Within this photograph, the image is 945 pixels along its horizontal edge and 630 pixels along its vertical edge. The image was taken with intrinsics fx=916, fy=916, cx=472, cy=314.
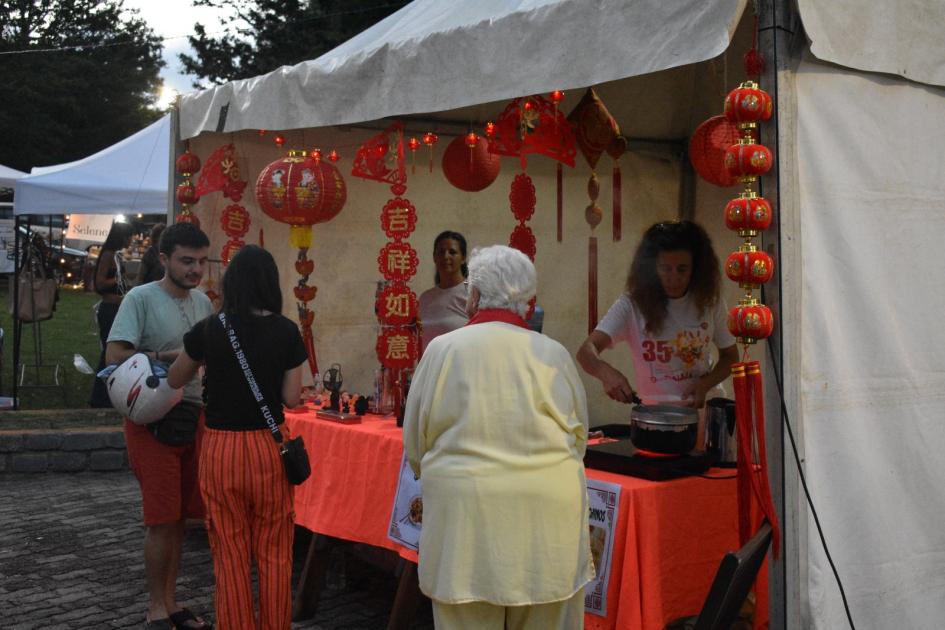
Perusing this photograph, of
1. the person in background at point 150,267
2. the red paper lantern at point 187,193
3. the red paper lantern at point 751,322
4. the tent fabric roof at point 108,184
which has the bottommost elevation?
the red paper lantern at point 751,322

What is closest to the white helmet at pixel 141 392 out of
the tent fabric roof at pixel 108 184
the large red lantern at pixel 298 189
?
the large red lantern at pixel 298 189

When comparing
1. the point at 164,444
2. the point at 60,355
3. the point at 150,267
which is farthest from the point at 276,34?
the point at 164,444

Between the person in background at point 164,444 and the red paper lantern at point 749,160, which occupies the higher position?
the red paper lantern at point 749,160

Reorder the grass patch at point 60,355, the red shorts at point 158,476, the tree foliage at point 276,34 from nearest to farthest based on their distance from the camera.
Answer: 1. the red shorts at point 158,476
2. the grass patch at point 60,355
3. the tree foliage at point 276,34

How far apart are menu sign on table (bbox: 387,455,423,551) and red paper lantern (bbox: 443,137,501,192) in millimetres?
2032

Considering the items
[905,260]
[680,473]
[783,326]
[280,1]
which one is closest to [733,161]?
[783,326]

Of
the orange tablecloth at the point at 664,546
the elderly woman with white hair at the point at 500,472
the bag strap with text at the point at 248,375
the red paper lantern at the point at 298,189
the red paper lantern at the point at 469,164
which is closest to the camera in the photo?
the elderly woman with white hair at the point at 500,472

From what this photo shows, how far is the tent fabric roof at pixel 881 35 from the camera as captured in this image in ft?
8.86

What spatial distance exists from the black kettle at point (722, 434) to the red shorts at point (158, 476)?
2125 mm

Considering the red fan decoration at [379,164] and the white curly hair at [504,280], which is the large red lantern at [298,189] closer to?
the red fan decoration at [379,164]

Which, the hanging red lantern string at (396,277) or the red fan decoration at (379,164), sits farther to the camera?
the red fan decoration at (379,164)

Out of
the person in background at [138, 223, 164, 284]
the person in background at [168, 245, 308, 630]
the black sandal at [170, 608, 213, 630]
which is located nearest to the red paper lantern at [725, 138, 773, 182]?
the person in background at [168, 245, 308, 630]

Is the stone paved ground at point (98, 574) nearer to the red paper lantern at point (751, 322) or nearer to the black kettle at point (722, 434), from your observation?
the black kettle at point (722, 434)

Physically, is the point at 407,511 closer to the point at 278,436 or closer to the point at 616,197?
the point at 278,436
